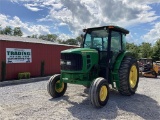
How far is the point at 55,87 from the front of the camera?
23.1ft

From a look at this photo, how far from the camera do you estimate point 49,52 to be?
1423cm

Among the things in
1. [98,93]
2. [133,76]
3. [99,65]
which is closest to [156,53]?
[133,76]

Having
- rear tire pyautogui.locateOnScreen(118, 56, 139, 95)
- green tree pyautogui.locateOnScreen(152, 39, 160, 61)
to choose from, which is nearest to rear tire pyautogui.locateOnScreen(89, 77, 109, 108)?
rear tire pyautogui.locateOnScreen(118, 56, 139, 95)

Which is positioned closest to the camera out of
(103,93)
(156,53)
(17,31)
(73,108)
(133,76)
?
(73,108)

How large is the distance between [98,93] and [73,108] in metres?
0.86

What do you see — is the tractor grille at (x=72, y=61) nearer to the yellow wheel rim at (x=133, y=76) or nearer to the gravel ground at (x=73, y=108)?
the gravel ground at (x=73, y=108)

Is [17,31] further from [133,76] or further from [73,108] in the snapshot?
[73,108]

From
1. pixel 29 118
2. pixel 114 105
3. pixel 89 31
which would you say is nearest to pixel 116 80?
pixel 114 105

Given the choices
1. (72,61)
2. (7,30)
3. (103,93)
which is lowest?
(103,93)

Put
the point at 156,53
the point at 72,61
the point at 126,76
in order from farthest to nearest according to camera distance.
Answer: the point at 156,53 → the point at 126,76 → the point at 72,61

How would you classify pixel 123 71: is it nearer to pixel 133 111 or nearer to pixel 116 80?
pixel 116 80

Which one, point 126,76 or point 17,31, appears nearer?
point 126,76

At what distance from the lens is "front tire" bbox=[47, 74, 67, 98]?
689 cm

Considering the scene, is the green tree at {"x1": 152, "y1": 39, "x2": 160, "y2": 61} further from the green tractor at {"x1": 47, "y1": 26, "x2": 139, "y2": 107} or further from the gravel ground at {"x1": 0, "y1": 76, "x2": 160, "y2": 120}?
the gravel ground at {"x1": 0, "y1": 76, "x2": 160, "y2": 120}
